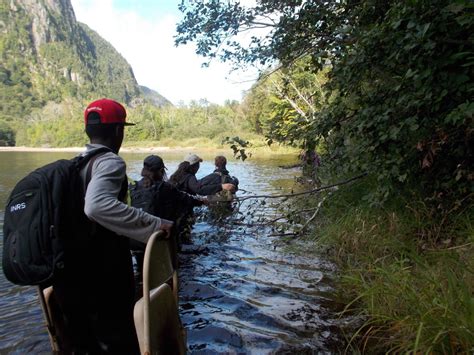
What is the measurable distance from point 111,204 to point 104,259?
359mm

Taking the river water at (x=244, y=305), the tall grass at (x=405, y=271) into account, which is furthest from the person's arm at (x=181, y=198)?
the tall grass at (x=405, y=271)

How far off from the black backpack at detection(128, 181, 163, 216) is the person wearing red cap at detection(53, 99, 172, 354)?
2740 millimetres

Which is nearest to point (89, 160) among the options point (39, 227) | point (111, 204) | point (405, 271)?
point (111, 204)

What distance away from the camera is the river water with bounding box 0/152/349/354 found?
372 centimetres

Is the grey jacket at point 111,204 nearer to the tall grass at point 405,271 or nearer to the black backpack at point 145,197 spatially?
the tall grass at point 405,271

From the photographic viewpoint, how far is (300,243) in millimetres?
6621

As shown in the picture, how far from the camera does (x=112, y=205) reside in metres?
2.18

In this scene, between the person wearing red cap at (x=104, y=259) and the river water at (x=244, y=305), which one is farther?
the river water at (x=244, y=305)

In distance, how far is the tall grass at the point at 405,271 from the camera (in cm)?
259

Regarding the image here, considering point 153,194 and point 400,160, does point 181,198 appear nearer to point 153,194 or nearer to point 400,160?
point 153,194

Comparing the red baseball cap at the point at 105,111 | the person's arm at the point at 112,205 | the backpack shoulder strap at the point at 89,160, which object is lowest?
the person's arm at the point at 112,205

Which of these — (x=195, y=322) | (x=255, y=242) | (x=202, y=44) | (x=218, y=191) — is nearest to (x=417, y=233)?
(x=195, y=322)

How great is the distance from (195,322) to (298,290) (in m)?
1.34

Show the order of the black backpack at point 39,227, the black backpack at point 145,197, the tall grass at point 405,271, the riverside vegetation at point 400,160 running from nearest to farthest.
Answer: the black backpack at point 39,227 → the tall grass at point 405,271 → the riverside vegetation at point 400,160 → the black backpack at point 145,197
